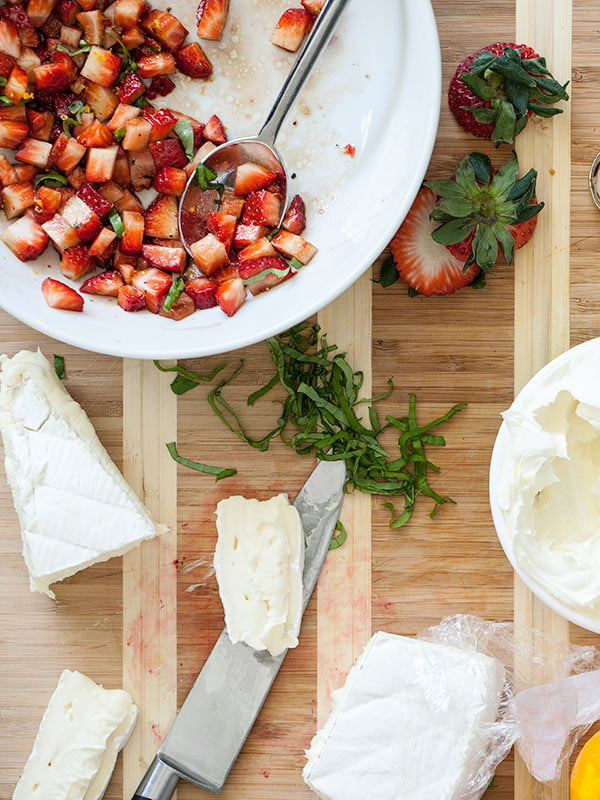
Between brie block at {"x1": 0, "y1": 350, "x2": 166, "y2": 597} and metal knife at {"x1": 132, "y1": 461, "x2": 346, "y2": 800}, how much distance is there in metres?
0.28

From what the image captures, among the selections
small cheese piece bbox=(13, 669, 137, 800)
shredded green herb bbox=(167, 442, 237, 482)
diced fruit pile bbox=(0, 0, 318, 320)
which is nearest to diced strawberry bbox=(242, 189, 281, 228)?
diced fruit pile bbox=(0, 0, 318, 320)

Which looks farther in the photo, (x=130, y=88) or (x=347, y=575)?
(x=347, y=575)

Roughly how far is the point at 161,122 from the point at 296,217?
28cm

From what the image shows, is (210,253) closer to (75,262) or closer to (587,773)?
(75,262)

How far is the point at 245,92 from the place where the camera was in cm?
147

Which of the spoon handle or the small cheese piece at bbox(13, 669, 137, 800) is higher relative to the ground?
the spoon handle

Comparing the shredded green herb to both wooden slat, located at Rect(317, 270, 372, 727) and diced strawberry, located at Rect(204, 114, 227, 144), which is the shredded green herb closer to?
wooden slat, located at Rect(317, 270, 372, 727)

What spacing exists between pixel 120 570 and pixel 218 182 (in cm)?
73

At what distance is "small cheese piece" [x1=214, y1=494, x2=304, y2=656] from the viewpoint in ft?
4.89

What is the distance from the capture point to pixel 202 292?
1.42 metres

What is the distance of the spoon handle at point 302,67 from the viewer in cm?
134

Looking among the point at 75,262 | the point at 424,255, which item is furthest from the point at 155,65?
the point at 424,255

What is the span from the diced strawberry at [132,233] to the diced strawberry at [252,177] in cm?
18

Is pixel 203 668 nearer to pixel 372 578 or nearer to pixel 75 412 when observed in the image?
pixel 372 578
